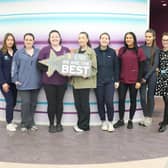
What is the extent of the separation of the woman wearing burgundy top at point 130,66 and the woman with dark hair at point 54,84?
0.86m

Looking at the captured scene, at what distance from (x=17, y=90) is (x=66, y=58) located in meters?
0.99

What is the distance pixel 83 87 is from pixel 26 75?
84 centimetres

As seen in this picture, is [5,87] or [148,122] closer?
[5,87]

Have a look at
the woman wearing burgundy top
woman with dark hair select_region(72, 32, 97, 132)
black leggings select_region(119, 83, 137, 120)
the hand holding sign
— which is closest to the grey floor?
woman with dark hair select_region(72, 32, 97, 132)

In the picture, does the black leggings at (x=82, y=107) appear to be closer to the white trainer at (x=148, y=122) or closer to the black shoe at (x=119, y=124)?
the black shoe at (x=119, y=124)

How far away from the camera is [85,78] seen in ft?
17.3

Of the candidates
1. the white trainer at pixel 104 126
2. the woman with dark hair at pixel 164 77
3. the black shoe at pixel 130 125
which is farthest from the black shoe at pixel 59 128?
the woman with dark hair at pixel 164 77

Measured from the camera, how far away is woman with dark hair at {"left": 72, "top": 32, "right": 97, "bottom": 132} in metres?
5.27

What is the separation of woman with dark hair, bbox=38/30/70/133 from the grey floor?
0.86ft

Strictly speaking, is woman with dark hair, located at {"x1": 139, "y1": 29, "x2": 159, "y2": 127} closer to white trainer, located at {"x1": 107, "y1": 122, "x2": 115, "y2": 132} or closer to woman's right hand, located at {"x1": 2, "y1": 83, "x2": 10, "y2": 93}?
white trainer, located at {"x1": 107, "y1": 122, "x2": 115, "y2": 132}

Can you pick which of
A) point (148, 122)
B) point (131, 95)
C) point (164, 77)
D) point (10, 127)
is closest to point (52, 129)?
point (10, 127)

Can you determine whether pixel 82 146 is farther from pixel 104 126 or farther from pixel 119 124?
pixel 119 124

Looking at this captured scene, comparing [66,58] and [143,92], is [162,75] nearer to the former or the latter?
[143,92]

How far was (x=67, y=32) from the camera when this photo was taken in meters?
5.59
